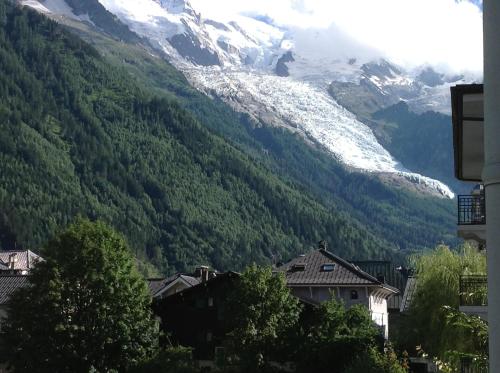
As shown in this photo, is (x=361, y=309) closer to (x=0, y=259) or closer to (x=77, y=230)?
(x=77, y=230)

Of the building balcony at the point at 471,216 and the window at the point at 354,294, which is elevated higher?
the window at the point at 354,294

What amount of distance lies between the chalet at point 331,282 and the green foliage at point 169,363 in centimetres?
2704

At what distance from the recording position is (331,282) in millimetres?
94000

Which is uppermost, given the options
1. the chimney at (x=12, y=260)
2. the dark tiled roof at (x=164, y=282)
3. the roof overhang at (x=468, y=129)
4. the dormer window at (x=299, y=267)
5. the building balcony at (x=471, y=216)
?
the chimney at (x=12, y=260)

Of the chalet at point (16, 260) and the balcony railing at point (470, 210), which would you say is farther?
the chalet at point (16, 260)

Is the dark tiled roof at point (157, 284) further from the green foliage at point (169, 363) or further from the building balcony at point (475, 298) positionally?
the building balcony at point (475, 298)

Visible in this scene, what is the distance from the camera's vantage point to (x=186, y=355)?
218 ft

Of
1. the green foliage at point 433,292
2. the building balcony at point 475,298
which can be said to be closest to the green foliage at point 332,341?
the green foliage at point 433,292

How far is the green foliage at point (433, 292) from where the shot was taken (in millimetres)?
57969

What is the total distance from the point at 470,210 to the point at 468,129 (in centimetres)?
1259

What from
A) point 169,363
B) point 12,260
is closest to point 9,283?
point 169,363

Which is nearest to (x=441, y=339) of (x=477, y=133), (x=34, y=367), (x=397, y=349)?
(x=397, y=349)

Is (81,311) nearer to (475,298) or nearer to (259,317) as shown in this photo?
(259,317)

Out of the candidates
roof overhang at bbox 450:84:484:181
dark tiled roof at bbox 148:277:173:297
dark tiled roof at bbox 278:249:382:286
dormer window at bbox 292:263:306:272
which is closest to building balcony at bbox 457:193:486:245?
roof overhang at bbox 450:84:484:181
